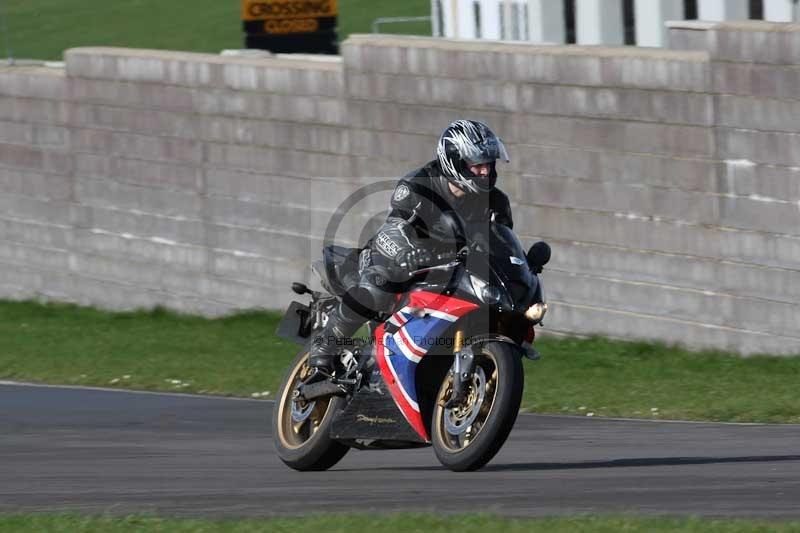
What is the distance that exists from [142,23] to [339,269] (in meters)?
39.4

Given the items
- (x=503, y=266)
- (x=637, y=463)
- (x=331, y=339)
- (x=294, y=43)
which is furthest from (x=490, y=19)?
(x=503, y=266)

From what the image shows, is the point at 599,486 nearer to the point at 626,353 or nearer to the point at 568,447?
the point at 568,447

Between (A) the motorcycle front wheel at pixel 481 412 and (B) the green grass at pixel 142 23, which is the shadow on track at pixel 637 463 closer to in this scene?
(A) the motorcycle front wheel at pixel 481 412

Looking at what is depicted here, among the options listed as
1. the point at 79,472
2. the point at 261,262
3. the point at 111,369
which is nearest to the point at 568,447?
the point at 79,472

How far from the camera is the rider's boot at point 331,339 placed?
9016 millimetres

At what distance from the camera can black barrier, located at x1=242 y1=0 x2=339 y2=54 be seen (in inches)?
1144

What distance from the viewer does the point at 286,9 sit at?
29234 mm

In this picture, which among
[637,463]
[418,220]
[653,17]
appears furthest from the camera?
[653,17]

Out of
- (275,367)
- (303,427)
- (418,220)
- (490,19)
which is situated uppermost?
(490,19)

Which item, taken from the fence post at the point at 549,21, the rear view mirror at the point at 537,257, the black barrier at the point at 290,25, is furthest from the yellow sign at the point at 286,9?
the rear view mirror at the point at 537,257

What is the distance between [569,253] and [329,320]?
23.5 feet

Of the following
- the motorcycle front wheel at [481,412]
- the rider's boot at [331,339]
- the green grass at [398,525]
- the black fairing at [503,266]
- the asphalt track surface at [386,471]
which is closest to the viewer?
the green grass at [398,525]

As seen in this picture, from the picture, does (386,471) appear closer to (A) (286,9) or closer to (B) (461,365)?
(B) (461,365)

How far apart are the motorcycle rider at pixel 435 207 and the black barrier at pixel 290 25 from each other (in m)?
20.8
